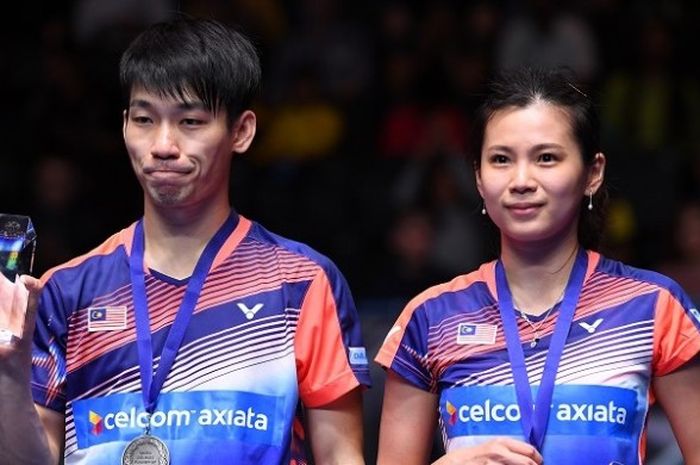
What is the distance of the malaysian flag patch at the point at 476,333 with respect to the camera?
4.42m

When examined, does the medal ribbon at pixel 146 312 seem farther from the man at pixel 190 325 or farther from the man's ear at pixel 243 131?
the man's ear at pixel 243 131

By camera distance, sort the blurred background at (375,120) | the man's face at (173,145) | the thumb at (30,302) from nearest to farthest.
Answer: the thumb at (30,302), the man's face at (173,145), the blurred background at (375,120)

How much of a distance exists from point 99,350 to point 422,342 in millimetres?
859

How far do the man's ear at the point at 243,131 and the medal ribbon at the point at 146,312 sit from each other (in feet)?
0.67

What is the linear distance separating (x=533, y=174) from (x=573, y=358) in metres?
0.49

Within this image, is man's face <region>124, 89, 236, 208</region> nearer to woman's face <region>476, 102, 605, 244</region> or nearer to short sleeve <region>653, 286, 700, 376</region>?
woman's face <region>476, 102, 605, 244</region>

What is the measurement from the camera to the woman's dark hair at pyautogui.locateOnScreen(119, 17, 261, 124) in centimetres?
441

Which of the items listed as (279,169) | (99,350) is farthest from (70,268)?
(279,169)

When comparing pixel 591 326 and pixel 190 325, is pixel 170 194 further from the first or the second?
pixel 591 326

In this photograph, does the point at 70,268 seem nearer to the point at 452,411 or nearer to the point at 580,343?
the point at 452,411

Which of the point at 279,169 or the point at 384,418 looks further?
the point at 279,169

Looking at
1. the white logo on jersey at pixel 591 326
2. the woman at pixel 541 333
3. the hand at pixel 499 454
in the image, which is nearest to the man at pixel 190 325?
the woman at pixel 541 333

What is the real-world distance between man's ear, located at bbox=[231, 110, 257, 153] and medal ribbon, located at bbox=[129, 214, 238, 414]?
205 millimetres

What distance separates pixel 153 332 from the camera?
14.4 feet
